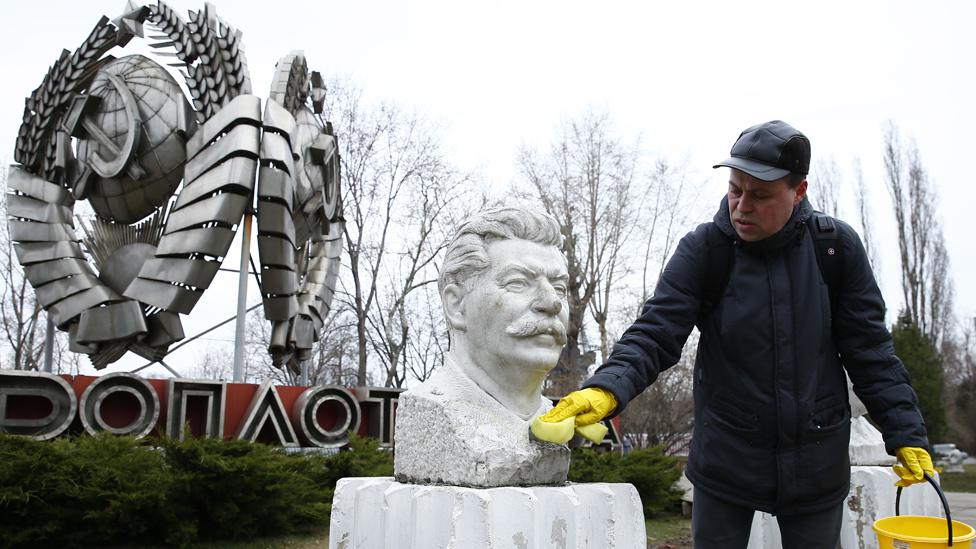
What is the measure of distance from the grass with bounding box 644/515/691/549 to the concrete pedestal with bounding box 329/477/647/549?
4.77 m

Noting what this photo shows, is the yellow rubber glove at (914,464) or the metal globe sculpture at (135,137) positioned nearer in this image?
the yellow rubber glove at (914,464)

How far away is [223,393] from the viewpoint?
963 centimetres

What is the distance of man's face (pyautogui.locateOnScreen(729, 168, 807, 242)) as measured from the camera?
2207 mm

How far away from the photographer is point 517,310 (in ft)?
8.51

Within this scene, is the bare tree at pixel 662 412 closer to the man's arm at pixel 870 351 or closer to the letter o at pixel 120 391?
the letter o at pixel 120 391

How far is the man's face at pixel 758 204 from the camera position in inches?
86.9

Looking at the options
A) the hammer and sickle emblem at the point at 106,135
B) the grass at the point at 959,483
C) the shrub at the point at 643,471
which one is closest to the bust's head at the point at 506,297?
the shrub at the point at 643,471

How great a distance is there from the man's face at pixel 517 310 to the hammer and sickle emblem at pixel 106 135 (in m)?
9.58

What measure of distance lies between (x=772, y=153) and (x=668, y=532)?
7032mm

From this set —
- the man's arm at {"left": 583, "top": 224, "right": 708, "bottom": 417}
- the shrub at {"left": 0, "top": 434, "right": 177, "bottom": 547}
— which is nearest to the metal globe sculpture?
the shrub at {"left": 0, "top": 434, "right": 177, "bottom": 547}

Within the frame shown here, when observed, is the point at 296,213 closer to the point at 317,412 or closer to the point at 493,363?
the point at 317,412

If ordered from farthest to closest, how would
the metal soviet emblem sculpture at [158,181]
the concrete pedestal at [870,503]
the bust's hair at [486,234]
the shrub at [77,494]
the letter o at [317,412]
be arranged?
the letter o at [317,412], the metal soviet emblem sculpture at [158,181], the shrub at [77,494], the concrete pedestal at [870,503], the bust's hair at [486,234]

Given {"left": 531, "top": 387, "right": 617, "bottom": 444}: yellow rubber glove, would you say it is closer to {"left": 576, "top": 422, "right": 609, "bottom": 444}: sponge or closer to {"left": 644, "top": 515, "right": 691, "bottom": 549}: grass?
{"left": 576, "top": 422, "right": 609, "bottom": 444}: sponge

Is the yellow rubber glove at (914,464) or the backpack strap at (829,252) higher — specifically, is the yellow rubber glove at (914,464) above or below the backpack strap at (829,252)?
below
